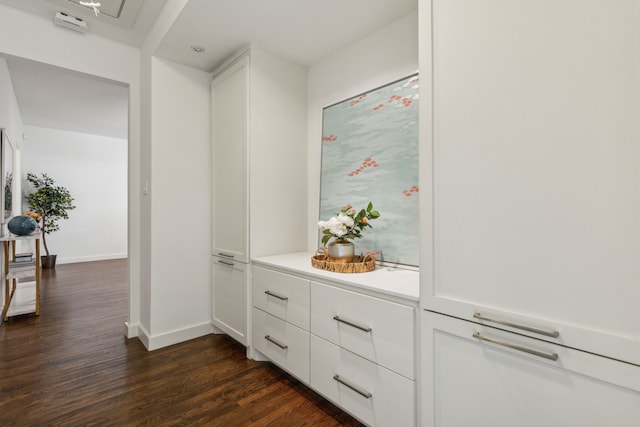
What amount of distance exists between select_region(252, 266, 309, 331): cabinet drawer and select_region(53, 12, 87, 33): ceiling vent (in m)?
2.26

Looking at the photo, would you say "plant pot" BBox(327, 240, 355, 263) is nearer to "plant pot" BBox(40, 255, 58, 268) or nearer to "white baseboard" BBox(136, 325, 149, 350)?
"white baseboard" BBox(136, 325, 149, 350)

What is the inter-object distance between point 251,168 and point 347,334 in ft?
4.37

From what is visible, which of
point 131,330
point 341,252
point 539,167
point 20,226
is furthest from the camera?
point 20,226

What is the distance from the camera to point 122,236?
263 inches

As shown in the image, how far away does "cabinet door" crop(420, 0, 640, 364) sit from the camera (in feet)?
2.57

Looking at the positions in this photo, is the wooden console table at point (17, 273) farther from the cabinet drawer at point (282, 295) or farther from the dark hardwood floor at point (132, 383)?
the cabinet drawer at point (282, 295)

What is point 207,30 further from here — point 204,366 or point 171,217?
point 204,366

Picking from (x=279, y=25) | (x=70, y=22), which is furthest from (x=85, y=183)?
(x=279, y=25)

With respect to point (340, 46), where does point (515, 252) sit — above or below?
below

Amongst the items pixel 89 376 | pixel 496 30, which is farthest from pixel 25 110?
pixel 496 30

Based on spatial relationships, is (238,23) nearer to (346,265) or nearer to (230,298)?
(346,265)

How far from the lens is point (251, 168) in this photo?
7.30 ft

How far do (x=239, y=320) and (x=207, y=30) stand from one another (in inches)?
82.3

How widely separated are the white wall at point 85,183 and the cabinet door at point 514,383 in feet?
23.8
